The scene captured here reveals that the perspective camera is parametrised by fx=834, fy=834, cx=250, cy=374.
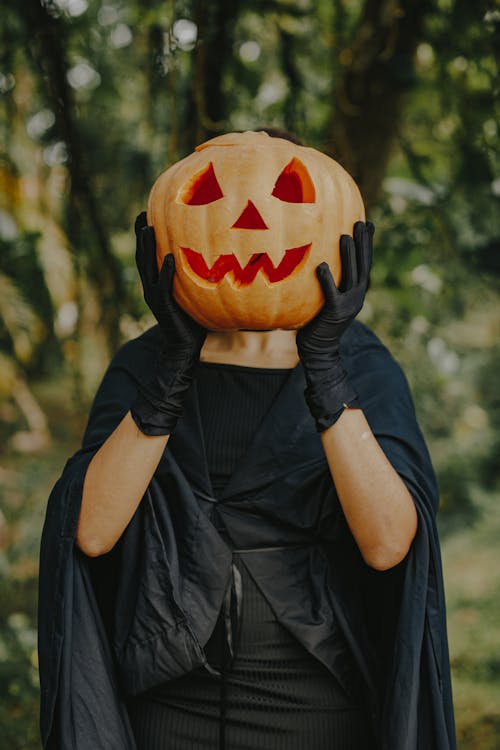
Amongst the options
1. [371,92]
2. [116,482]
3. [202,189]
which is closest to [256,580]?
[116,482]

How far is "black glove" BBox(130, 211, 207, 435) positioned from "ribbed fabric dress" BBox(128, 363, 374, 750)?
10.5 inches

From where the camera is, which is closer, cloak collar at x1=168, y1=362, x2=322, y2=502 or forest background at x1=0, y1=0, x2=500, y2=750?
cloak collar at x1=168, y1=362, x2=322, y2=502

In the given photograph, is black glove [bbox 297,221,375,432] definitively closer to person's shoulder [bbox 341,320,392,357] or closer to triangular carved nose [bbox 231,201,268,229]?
triangular carved nose [bbox 231,201,268,229]

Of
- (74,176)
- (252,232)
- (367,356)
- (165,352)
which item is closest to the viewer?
(252,232)

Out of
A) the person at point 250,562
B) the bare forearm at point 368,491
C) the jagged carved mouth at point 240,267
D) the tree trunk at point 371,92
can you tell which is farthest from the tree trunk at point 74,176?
the bare forearm at point 368,491

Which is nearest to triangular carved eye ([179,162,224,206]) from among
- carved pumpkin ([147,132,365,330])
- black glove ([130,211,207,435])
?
carved pumpkin ([147,132,365,330])

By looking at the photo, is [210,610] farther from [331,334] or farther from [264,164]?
[264,164]

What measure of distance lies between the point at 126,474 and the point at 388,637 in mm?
704

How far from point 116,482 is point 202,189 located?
64 centimetres

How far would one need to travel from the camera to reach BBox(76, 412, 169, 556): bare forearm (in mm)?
1693

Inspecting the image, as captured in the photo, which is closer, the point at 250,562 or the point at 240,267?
the point at 240,267

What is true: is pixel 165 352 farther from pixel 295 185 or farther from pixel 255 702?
pixel 255 702

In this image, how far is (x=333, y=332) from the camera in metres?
1.69

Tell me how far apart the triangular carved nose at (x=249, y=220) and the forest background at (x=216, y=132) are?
1308 mm
